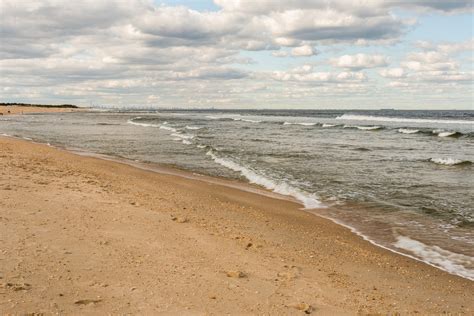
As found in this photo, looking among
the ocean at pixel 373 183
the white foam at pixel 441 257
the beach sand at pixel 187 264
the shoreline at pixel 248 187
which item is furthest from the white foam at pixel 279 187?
the white foam at pixel 441 257

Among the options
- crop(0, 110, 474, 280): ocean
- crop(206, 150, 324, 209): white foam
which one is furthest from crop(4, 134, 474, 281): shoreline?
crop(206, 150, 324, 209): white foam

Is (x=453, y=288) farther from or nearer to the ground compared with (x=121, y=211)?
nearer to the ground

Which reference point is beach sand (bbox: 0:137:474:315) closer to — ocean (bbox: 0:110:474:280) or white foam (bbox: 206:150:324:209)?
ocean (bbox: 0:110:474:280)

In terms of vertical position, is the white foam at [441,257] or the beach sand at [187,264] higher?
the beach sand at [187,264]

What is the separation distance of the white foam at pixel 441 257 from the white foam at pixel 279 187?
3.45 metres

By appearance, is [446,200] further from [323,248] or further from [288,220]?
[323,248]

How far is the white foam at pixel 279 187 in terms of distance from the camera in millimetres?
12375

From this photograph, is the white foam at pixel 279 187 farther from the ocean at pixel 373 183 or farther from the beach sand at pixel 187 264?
the beach sand at pixel 187 264

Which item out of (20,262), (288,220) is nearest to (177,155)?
(288,220)

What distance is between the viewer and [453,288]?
21.0ft

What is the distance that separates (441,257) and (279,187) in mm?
7094

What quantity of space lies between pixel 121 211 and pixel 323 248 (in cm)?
406

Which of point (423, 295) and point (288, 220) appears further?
point (288, 220)

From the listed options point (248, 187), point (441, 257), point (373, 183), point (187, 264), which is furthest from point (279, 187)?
point (187, 264)
